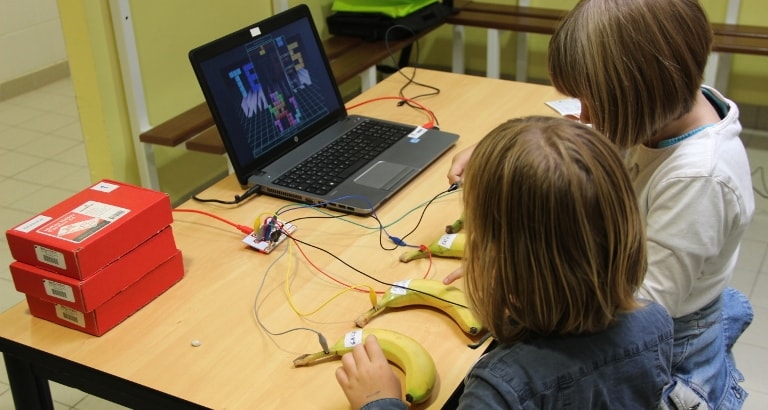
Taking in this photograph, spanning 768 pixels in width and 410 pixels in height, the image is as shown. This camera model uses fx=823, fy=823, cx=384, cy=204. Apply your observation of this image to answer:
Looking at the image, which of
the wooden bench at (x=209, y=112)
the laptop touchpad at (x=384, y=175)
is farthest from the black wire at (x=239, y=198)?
the wooden bench at (x=209, y=112)

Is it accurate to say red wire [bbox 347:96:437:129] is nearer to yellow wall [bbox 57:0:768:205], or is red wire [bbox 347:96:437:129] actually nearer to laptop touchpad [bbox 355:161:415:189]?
laptop touchpad [bbox 355:161:415:189]

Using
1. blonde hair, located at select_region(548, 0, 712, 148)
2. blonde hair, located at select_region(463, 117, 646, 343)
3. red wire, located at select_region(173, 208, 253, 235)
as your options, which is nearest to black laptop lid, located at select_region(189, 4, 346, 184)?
red wire, located at select_region(173, 208, 253, 235)

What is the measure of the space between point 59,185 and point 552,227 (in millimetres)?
3009

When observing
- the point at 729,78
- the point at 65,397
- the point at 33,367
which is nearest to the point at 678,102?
the point at 33,367

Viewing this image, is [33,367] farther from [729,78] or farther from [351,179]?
[729,78]

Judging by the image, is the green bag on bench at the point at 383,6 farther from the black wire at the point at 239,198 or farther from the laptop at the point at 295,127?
the black wire at the point at 239,198

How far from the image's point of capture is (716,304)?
4.79 feet

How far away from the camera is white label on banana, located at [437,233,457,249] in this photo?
1.56 metres

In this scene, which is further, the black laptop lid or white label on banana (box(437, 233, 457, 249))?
the black laptop lid

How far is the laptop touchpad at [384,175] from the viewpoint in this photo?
180 centimetres

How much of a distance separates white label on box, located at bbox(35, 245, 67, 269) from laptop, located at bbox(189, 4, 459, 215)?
514 millimetres

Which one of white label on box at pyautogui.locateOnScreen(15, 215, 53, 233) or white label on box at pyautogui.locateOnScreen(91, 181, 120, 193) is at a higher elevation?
→ white label on box at pyautogui.locateOnScreen(91, 181, 120, 193)

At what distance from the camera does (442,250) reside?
1.56m

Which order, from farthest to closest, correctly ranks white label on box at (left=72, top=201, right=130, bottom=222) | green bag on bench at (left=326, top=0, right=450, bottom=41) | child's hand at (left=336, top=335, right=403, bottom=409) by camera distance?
green bag on bench at (left=326, top=0, right=450, bottom=41) → white label on box at (left=72, top=201, right=130, bottom=222) → child's hand at (left=336, top=335, right=403, bottom=409)
